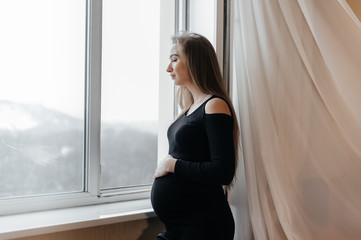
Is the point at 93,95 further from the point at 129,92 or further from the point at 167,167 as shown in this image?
the point at 167,167

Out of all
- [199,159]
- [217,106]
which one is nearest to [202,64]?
[217,106]

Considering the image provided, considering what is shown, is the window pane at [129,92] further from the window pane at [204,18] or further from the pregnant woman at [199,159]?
the pregnant woman at [199,159]

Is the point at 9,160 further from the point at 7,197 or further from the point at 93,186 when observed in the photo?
the point at 93,186

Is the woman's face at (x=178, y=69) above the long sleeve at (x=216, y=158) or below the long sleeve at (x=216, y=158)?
above

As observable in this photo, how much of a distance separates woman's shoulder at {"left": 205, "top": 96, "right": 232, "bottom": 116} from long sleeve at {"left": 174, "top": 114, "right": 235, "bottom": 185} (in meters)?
0.02

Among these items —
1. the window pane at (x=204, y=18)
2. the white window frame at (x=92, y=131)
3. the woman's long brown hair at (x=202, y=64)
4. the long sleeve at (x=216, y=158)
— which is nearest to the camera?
the long sleeve at (x=216, y=158)

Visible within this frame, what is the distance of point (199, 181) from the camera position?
1.21 m

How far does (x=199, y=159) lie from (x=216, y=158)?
0.11m

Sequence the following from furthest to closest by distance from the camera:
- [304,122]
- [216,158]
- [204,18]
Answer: [204,18]
[304,122]
[216,158]

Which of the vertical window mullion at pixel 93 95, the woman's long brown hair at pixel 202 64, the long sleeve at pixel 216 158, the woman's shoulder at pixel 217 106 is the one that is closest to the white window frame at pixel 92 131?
the vertical window mullion at pixel 93 95

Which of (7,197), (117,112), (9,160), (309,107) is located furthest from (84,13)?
(309,107)

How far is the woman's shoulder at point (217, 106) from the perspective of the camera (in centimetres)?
120

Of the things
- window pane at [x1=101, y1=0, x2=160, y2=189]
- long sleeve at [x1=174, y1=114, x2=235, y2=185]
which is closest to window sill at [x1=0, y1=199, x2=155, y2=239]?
window pane at [x1=101, y1=0, x2=160, y2=189]

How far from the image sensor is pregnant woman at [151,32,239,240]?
118cm
